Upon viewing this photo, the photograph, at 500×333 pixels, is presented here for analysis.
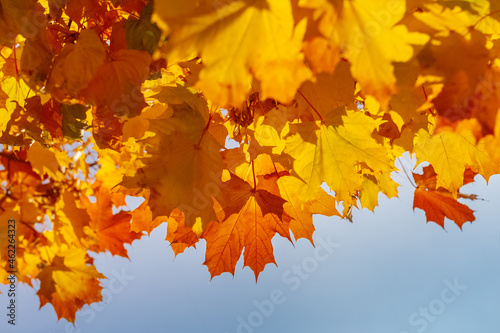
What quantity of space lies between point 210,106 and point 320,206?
566mm

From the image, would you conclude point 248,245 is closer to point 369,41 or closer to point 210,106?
point 210,106

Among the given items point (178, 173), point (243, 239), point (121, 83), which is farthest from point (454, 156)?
point (121, 83)

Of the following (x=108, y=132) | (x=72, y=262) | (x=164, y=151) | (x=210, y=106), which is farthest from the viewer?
(x=72, y=262)

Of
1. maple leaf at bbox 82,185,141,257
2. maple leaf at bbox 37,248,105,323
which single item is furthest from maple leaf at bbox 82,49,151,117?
maple leaf at bbox 37,248,105,323

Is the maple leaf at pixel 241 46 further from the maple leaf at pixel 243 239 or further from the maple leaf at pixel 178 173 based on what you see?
the maple leaf at pixel 243 239

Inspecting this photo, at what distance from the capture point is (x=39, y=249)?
2.51 m

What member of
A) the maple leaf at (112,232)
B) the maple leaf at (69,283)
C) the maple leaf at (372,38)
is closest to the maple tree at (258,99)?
the maple leaf at (372,38)

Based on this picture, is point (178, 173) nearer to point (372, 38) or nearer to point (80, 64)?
point (80, 64)

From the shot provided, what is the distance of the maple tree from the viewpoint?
0.75 metres

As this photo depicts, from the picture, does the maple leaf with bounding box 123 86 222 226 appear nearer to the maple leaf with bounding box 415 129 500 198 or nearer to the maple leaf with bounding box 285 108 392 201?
the maple leaf with bounding box 285 108 392 201

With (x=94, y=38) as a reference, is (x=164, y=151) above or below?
below

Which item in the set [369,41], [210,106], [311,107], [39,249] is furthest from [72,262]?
[369,41]

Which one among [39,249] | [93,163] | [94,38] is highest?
[93,163]

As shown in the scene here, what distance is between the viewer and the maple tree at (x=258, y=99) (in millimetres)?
748
